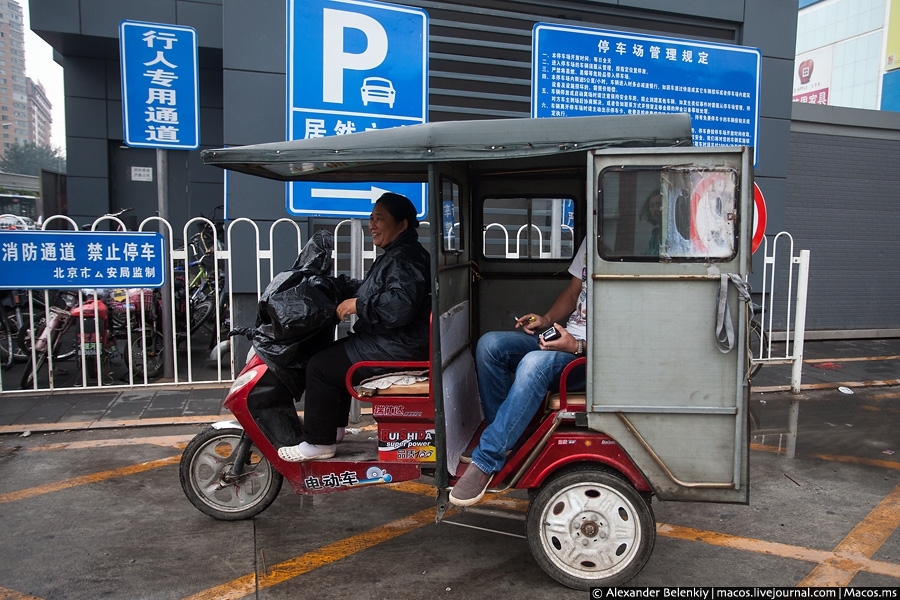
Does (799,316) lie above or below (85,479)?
above

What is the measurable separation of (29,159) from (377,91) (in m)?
47.9

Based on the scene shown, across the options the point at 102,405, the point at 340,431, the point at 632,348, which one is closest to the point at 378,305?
the point at 340,431

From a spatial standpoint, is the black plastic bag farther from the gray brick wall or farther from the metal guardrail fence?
the gray brick wall

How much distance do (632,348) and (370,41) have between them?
4.01 metres

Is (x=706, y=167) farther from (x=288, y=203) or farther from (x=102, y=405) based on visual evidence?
(x=102, y=405)

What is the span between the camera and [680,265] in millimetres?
3035

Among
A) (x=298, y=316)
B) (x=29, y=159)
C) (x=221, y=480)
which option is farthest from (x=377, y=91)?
(x=29, y=159)

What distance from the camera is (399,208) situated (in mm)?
3887

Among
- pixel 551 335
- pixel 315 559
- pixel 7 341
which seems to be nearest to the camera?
pixel 551 335

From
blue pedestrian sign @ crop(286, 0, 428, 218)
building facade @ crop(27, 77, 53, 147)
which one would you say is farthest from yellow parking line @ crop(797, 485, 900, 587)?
building facade @ crop(27, 77, 53, 147)

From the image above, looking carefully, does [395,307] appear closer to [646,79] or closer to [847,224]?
[646,79]

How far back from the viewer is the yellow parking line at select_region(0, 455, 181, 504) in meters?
Result: 4.39

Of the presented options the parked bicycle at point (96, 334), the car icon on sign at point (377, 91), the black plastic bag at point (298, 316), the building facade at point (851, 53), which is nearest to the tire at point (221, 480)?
the black plastic bag at point (298, 316)

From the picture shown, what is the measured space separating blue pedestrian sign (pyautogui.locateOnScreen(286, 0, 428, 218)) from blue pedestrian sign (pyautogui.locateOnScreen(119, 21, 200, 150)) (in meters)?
1.39
